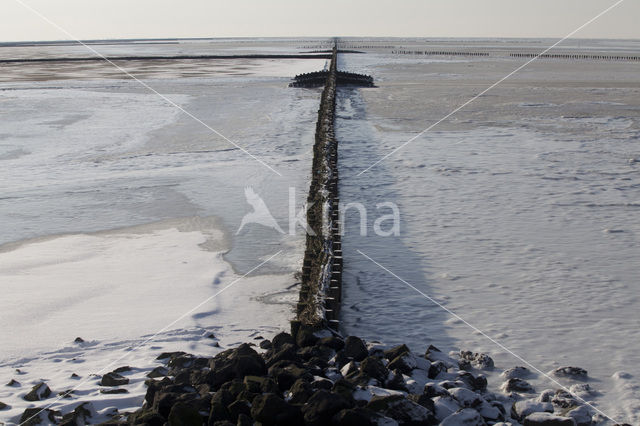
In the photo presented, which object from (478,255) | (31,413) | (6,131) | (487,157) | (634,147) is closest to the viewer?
(31,413)

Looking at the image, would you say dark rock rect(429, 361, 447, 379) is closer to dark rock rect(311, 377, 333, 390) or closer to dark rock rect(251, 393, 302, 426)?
dark rock rect(311, 377, 333, 390)

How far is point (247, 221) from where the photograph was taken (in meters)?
10.9

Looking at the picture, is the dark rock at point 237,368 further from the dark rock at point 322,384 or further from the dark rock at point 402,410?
the dark rock at point 402,410

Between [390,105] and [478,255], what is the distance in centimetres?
1848

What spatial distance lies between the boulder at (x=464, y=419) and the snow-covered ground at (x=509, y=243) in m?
1.23

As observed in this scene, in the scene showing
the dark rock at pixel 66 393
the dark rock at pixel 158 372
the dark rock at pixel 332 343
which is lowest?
the dark rock at pixel 66 393

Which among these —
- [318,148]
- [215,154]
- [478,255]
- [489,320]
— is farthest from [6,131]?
[489,320]

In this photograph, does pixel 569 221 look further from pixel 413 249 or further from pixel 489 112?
pixel 489 112

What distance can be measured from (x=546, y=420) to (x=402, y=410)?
1.07m

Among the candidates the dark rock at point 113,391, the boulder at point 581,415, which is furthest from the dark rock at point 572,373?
the dark rock at point 113,391

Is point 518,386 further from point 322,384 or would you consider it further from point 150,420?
point 150,420

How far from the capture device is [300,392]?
4.86 metres

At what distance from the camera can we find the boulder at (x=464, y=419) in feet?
15.4

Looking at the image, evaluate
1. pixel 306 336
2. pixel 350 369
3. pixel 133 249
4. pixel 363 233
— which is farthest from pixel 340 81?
pixel 350 369
